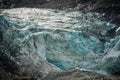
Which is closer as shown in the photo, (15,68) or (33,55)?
(15,68)

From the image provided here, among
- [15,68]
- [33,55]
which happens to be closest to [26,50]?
[33,55]

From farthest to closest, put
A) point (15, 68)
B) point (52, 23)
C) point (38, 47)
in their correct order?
1. point (52, 23)
2. point (38, 47)
3. point (15, 68)

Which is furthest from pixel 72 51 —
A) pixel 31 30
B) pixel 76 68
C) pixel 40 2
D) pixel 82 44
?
pixel 40 2

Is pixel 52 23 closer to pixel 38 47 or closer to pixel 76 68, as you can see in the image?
pixel 38 47

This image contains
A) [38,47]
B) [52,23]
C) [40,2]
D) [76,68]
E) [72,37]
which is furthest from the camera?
[40,2]

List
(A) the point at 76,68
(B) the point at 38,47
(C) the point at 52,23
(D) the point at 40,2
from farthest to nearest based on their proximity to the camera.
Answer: (D) the point at 40,2 → (C) the point at 52,23 → (B) the point at 38,47 → (A) the point at 76,68

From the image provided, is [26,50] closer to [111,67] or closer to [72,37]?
[72,37]
